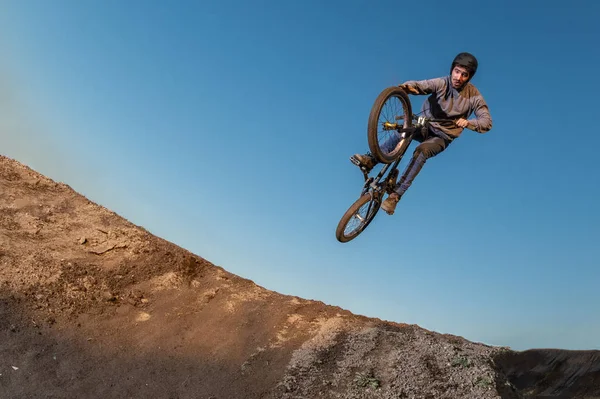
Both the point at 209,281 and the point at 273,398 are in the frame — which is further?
the point at 209,281

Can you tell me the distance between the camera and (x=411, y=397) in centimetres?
786

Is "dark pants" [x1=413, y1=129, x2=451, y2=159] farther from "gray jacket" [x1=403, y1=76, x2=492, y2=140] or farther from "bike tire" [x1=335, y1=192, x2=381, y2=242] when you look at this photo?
"bike tire" [x1=335, y1=192, x2=381, y2=242]

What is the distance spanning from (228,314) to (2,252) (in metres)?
4.19

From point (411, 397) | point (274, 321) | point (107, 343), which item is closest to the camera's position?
point (411, 397)

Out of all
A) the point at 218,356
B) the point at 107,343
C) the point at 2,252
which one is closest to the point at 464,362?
the point at 218,356

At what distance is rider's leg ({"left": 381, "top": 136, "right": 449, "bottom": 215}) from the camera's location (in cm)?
975

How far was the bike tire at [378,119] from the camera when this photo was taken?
884 cm

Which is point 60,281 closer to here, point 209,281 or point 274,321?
point 209,281

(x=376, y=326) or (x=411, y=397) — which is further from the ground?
(x=376, y=326)

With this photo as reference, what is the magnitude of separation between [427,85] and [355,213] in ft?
7.74

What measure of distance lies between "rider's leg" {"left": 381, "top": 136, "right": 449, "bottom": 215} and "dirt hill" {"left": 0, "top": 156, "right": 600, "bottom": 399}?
2.06 metres

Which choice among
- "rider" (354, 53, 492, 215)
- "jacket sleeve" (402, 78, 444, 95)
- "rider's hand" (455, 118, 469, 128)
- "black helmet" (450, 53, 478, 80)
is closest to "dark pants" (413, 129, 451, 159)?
"rider" (354, 53, 492, 215)

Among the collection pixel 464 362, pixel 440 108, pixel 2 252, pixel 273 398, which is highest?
pixel 440 108

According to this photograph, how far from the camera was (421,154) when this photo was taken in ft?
32.0
